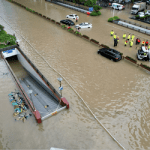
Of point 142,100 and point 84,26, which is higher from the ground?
point 84,26

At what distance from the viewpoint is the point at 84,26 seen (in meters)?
30.7

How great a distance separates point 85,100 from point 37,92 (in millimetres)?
5936

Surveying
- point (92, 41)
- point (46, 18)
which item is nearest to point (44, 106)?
point (92, 41)

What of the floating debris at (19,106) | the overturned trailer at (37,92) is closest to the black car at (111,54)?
the overturned trailer at (37,92)

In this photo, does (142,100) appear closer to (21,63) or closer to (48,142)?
(48,142)

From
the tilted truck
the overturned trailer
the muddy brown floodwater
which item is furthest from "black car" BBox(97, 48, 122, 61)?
the tilted truck

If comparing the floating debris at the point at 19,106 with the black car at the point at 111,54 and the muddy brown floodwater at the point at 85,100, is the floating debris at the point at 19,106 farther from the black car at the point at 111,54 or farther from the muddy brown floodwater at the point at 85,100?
the black car at the point at 111,54

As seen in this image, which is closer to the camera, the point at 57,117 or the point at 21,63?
the point at 57,117

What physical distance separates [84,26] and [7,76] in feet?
62.9

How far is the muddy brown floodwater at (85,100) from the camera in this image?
11008 millimetres

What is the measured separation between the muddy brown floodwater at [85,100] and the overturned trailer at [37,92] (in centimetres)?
87

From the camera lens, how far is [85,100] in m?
14.4

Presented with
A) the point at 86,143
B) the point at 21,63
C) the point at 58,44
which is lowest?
the point at 86,143

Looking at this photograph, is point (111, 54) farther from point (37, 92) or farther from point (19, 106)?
point (19, 106)
